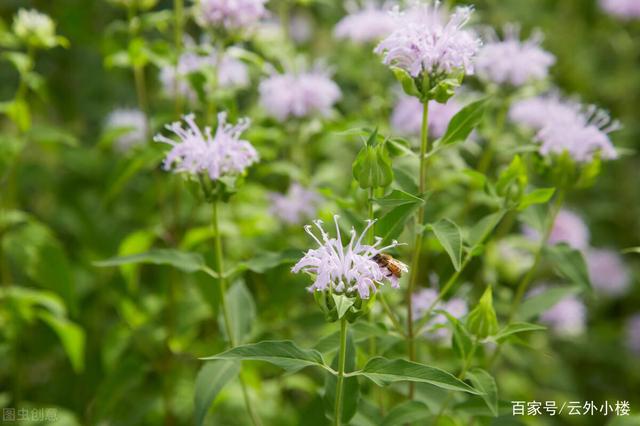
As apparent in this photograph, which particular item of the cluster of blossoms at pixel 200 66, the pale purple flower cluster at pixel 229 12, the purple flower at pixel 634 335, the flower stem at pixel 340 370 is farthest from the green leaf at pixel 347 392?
the purple flower at pixel 634 335

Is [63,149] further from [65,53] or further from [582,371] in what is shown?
[582,371]

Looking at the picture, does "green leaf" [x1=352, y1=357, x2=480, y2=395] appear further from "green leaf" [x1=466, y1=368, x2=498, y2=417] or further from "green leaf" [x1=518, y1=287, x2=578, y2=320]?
"green leaf" [x1=518, y1=287, x2=578, y2=320]

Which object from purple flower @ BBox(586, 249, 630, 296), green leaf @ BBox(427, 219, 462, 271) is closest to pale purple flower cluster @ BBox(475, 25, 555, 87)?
green leaf @ BBox(427, 219, 462, 271)

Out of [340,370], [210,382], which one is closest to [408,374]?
[340,370]

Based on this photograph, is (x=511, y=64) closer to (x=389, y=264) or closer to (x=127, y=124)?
(x=389, y=264)

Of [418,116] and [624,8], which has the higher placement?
[624,8]

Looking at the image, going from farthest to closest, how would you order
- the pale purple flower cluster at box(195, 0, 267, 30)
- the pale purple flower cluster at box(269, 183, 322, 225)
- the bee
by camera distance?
the pale purple flower cluster at box(269, 183, 322, 225)
the pale purple flower cluster at box(195, 0, 267, 30)
the bee
